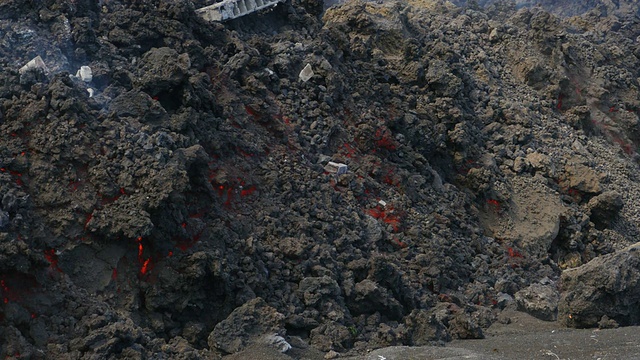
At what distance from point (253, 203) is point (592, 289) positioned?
5.27 m

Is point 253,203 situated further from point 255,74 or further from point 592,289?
point 592,289

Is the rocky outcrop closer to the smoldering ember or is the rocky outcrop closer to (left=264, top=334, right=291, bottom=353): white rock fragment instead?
the smoldering ember

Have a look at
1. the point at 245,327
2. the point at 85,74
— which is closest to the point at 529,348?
the point at 245,327

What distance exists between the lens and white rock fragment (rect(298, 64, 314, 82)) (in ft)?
63.3

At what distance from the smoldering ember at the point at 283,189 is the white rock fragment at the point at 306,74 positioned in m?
0.08

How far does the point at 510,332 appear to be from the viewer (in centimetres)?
1570

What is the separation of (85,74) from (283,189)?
3505 millimetres

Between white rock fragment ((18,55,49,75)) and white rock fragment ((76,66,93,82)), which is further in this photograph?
white rock fragment ((76,66,93,82))

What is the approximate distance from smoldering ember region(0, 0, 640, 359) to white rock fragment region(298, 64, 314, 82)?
77 mm

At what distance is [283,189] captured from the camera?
16.0 meters

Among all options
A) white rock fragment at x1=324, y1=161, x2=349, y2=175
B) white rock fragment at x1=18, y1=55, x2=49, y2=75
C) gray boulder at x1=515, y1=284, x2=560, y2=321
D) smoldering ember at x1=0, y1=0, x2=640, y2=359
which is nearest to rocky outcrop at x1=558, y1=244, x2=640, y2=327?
smoldering ember at x1=0, y1=0, x2=640, y2=359

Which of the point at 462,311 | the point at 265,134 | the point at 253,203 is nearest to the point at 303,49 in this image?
the point at 265,134

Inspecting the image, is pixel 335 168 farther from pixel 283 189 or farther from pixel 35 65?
pixel 35 65

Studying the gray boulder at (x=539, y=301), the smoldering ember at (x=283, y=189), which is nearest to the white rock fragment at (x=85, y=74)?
the smoldering ember at (x=283, y=189)
